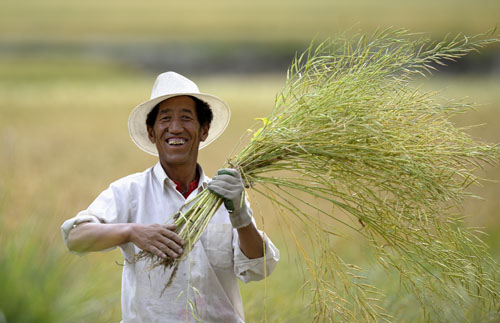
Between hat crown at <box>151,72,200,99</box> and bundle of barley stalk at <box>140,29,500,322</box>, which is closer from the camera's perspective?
bundle of barley stalk at <box>140,29,500,322</box>

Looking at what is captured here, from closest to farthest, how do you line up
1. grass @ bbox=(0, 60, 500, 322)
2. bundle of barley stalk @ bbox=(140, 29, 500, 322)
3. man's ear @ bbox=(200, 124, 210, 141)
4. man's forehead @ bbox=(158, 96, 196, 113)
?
grass @ bbox=(0, 60, 500, 322), bundle of barley stalk @ bbox=(140, 29, 500, 322), man's forehead @ bbox=(158, 96, 196, 113), man's ear @ bbox=(200, 124, 210, 141)

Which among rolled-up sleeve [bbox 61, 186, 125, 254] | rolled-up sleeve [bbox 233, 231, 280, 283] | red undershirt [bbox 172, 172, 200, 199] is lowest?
rolled-up sleeve [bbox 233, 231, 280, 283]

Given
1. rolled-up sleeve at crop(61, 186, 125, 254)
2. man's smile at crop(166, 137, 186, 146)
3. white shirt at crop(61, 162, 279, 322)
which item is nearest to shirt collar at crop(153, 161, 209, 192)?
white shirt at crop(61, 162, 279, 322)

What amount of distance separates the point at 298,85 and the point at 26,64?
137 ft

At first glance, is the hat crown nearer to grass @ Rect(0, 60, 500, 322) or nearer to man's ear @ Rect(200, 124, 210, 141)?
man's ear @ Rect(200, 124, 210, 141)

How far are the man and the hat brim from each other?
2 cm

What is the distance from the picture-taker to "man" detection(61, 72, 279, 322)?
2635 mm

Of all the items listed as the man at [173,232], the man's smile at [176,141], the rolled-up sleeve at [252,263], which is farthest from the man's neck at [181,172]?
the rolled-up sleeve at [252,263]

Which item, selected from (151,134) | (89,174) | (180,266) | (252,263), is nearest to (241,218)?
(252,263)

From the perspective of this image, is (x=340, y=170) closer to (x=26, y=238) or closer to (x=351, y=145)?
(x=351, y=145)

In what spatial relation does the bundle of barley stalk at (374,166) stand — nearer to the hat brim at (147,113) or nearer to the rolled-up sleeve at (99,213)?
the rolled-up sleeve at (99,213)

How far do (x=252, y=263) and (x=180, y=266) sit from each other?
1.04ft

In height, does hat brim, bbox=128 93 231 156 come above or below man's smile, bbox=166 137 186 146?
above

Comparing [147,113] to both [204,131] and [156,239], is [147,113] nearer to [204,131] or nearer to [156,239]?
[204,131]
